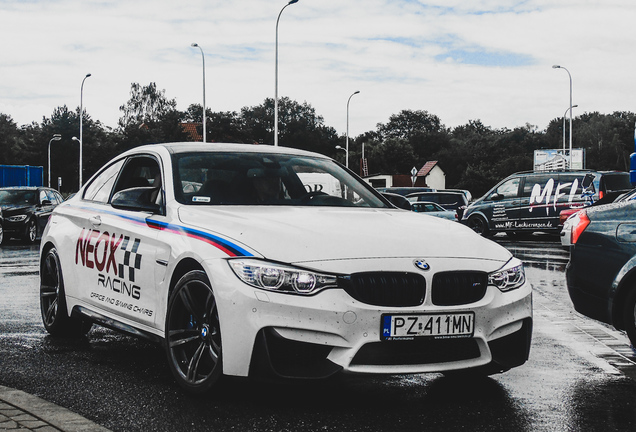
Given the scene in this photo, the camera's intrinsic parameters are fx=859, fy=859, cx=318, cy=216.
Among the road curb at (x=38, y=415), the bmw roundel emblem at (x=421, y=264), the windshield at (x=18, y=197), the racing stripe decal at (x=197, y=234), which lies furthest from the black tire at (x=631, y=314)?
the windshield at (x=18, y=197)

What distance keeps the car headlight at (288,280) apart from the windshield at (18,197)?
65.3 feet

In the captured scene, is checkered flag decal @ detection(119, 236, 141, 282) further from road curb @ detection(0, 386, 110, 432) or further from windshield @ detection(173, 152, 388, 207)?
road curb @ detection(0, 386, 110, 432)

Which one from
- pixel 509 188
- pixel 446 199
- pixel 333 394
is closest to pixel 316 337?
pixel 333 394

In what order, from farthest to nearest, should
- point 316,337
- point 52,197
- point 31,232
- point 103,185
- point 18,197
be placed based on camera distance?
point 52,197
point 18,197
point 31,232
point 103,185
point 316,337

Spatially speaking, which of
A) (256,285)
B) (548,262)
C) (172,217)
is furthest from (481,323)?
(548,262)

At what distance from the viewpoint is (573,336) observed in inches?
291

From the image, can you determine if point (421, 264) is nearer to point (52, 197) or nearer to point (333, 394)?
point (333, 394)

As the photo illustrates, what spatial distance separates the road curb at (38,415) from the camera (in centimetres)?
420

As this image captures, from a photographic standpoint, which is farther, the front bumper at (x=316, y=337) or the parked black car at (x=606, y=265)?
the parked black car at (x=606, y=265)

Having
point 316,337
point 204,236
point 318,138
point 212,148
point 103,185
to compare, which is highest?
point 318,138

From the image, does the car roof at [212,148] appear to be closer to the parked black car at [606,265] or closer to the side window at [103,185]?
the side window at [103,185]

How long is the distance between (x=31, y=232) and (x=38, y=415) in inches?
743

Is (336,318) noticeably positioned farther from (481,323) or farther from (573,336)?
(573,336)

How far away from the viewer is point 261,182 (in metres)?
5.80
